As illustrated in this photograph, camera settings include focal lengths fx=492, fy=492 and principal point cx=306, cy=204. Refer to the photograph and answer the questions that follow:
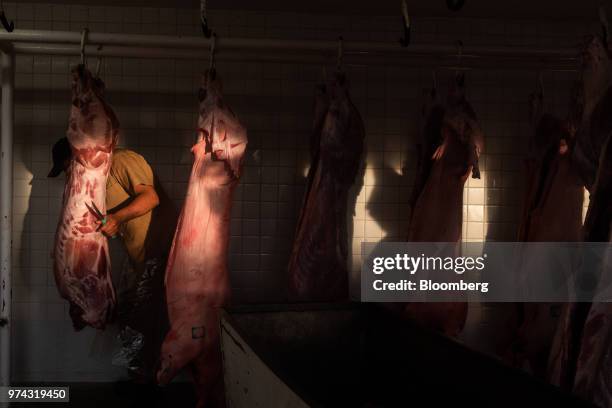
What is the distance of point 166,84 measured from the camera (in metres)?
2.47

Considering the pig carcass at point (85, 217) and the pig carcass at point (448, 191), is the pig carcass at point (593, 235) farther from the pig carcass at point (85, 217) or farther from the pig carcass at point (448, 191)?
the pig carcass at point (85, 217)

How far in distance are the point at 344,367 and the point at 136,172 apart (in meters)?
1.21

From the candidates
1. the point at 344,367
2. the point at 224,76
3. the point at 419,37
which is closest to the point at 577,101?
the point at 419,37

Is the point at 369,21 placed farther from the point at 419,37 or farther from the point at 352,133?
Answer: the point at 352,133

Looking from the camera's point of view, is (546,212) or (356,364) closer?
(356,364)

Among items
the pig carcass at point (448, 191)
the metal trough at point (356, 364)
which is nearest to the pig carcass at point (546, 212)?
the pig carcass at point (448, 191)

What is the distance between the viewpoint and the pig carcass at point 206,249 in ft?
5.86

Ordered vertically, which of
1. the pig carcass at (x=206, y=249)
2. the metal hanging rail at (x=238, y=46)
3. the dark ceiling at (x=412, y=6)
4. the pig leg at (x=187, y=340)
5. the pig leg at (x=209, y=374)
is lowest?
the pig leg at (x=209, y=374)

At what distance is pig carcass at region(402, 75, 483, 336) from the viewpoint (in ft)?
6.30

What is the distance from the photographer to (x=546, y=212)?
6.74 feet

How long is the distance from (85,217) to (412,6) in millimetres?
1758

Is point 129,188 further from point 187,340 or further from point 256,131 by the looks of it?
point 187,340

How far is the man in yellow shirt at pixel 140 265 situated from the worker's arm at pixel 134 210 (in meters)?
0.01

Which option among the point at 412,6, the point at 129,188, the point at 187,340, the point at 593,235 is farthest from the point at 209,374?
the point at 412,6
